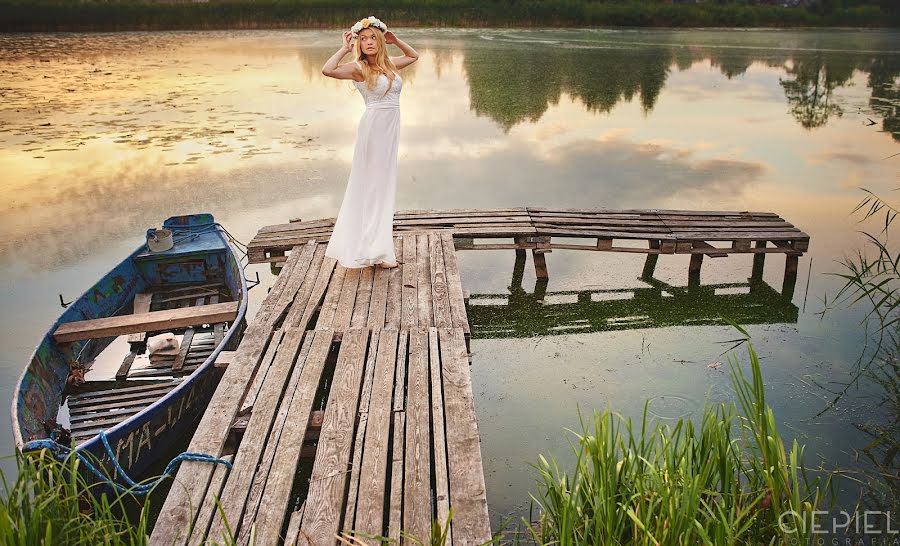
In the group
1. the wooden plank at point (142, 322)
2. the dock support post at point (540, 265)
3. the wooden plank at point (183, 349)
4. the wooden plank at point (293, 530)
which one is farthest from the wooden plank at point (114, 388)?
the dock support post at point (540, 265)

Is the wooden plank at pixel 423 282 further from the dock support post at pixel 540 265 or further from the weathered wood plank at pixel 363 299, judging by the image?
the dock support post at pixel 540 265

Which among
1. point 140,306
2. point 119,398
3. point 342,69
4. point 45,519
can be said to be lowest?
point 119,398

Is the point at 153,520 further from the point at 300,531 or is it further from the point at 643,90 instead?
the point at 643,90

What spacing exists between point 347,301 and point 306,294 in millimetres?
351

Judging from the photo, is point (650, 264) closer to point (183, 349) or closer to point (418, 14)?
point (183, 349)

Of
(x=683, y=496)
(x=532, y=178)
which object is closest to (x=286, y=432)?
(x=683, y=496)

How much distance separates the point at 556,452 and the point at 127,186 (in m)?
6.86

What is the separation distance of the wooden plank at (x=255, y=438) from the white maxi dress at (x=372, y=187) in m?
1.03

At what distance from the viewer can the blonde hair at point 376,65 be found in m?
4.54

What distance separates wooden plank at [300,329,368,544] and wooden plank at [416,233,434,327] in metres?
0.46

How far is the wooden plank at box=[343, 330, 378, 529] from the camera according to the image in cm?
279

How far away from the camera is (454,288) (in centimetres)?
498

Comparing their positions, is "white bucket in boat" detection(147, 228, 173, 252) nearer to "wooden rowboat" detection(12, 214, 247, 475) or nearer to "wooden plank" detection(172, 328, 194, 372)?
"wooden rowboat" detection(12, 214, 247, 475)

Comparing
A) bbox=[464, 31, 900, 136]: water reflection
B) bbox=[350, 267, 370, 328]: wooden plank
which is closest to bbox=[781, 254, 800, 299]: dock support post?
bbox=[350, 267, 370, 328]: wooden plank
